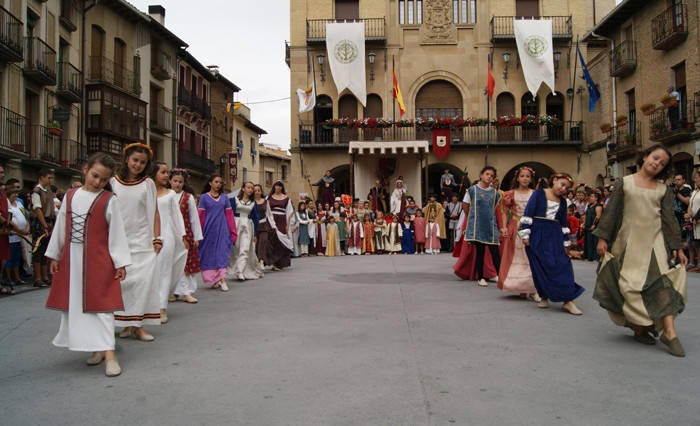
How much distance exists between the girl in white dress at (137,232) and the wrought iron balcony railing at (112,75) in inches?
922

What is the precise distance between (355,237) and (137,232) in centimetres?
1649

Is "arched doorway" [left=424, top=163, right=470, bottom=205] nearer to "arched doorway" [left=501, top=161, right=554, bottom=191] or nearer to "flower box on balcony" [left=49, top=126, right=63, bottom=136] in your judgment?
"arched doorway" [left=501, top=161, right=554, bottom=191]

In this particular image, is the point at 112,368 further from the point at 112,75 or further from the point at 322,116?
the point at 322,116

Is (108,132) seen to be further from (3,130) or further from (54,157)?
(3,130)

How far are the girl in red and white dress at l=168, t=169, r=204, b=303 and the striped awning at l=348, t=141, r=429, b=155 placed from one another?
55.6 ft

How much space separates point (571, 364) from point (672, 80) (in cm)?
2167

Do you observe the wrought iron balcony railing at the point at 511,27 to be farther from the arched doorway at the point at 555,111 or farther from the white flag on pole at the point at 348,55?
the white flag on pole at the point at 348,55

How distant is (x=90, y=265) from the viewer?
5078 mm

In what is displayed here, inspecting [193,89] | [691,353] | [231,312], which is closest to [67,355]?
[231,312]

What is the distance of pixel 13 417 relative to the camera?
149 inches

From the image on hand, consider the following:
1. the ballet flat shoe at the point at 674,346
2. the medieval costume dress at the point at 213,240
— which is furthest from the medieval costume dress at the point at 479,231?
the ballet flat shoe at the point at 674,346

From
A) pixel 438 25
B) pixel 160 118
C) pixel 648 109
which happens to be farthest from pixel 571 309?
pixel 160 118

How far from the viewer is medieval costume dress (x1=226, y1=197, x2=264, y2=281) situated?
11.7 m

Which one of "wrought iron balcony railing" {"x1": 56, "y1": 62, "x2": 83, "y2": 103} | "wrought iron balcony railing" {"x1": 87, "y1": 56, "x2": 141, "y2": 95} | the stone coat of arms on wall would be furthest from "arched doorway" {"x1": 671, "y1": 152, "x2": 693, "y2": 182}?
"wrought iron balcony railing" {"x1": 87, "y1": 56, "x2": 141, "y2": 95}
